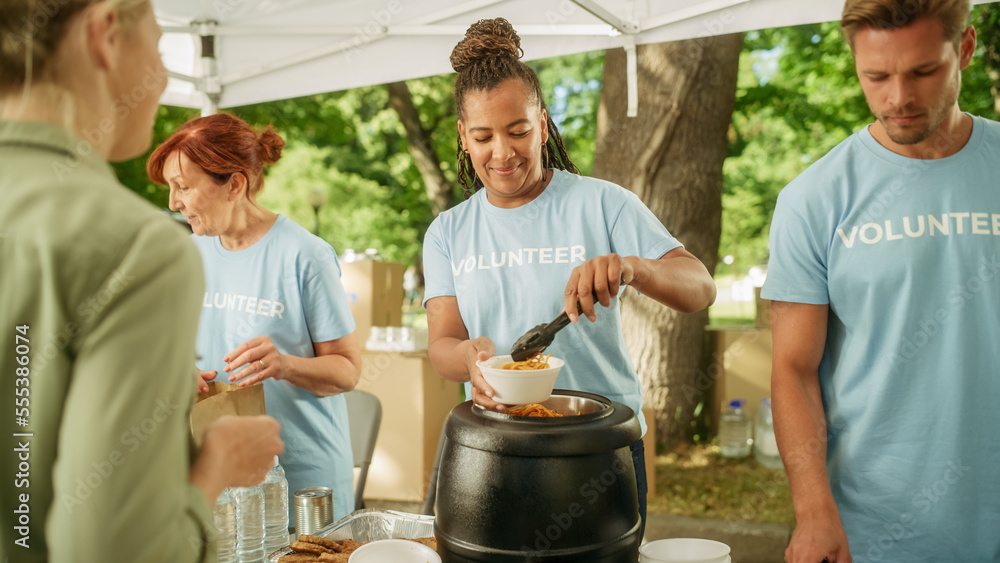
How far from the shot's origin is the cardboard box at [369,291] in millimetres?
5465

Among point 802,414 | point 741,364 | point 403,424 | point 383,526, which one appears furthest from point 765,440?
point 383,526

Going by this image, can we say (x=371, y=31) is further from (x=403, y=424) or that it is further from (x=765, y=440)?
(x=765, y=440)

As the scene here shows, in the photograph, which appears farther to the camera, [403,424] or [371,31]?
[403,424]

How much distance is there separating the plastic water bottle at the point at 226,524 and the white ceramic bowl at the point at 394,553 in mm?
409

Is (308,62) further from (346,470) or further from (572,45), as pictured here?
(346,470)

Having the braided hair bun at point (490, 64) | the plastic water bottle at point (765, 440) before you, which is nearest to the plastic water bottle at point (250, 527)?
the braided hair bun at point (490, 64)

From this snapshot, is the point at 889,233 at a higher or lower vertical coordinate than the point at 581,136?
lower

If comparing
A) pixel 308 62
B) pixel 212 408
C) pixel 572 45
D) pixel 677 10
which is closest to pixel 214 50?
pixel 308 62

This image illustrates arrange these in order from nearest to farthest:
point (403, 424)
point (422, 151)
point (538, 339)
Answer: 1. point (538, 339)
2. point (403, 424)
3. point (422, 151)

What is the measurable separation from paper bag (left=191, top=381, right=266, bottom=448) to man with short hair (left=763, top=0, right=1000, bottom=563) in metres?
1.34

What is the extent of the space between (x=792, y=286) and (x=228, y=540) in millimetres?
1498

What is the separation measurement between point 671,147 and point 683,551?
416cm

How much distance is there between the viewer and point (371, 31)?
11.5 ft

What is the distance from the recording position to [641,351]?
18.1 ft
